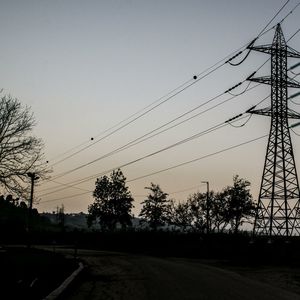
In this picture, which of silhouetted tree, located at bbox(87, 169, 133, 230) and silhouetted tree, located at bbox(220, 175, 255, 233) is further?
silhouetted tree, located at bbox(87, 169, 133, 230)

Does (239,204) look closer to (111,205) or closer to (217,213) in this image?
(217,213)

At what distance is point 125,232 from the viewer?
73.8 m

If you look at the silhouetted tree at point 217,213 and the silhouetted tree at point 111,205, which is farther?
the silhouetted tree at point 111,205

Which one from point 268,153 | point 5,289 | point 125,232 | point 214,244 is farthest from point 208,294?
point 125,232

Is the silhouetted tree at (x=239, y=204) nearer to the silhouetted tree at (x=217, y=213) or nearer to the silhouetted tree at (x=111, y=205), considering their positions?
the silhouetted tree at (x=217, y=213)

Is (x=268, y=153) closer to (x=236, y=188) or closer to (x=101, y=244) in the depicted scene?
(x=101, y=244)

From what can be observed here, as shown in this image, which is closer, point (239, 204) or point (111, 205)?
point (239, 204)

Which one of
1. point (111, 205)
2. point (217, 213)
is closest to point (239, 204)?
point (217, 213)

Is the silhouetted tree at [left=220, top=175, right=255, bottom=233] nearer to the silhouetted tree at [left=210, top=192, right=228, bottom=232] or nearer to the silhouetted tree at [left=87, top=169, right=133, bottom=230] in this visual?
the silhouetted tree at [left=210, top=192, right=228, bottom=232]

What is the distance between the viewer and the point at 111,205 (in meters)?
131

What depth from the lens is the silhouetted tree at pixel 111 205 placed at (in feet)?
428

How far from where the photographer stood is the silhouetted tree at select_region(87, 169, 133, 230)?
130m

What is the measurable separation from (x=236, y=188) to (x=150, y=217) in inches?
1161

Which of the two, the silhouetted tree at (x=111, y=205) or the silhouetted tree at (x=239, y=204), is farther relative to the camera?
the silhouetted tree at (x=111, y=205)
